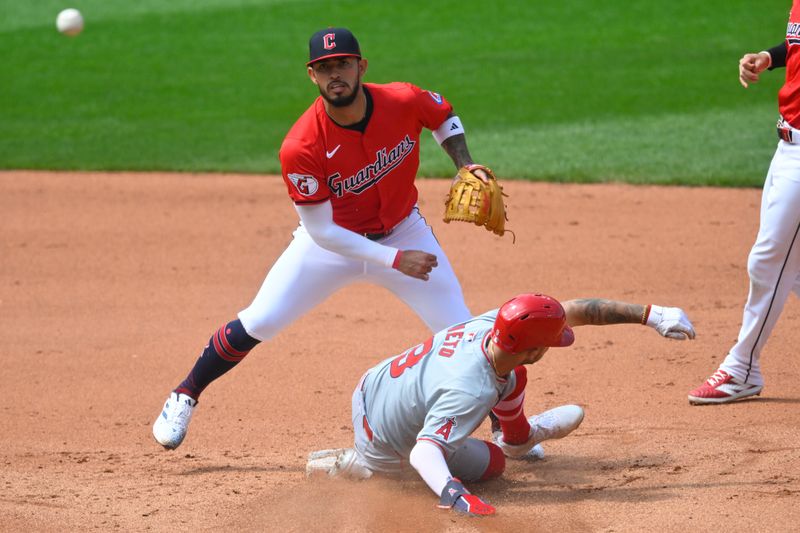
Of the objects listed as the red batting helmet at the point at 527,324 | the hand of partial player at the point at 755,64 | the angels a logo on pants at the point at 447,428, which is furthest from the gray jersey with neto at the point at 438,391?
the hand of partial player at the point at 755,64

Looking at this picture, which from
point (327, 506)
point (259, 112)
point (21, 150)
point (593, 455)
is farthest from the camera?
→ point (259, 112)

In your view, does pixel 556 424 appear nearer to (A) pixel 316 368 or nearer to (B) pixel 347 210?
(B) pixel 347 210

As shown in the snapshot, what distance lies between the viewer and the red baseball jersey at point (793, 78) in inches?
209

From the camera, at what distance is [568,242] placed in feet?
30.1

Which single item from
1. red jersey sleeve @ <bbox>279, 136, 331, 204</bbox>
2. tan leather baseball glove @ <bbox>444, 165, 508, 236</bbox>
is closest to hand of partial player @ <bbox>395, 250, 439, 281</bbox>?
tan leather baseball glove @ <bbox>444, 165, 508, 236</bbox>

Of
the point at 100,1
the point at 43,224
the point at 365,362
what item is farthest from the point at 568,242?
the point at 100,1

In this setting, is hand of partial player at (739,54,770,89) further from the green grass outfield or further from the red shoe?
the green grass outfield

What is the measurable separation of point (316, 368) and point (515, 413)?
2.07 metres

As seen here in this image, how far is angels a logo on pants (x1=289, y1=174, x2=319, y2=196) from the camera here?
495cm

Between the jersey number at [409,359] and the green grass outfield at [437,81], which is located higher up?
the jersey number at [409,359]

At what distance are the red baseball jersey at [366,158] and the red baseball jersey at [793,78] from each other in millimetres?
1683

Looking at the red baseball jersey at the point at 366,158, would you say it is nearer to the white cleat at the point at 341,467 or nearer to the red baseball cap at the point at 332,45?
the red baseball cap at the point at 332,45

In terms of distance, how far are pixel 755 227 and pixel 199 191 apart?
544 cm

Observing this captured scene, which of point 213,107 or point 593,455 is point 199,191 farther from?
point 593,455
